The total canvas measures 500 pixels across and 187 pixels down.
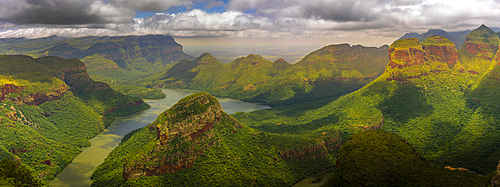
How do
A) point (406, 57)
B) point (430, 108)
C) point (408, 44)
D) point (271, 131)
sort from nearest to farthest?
point (430, 108), point (271, 131), point (406, 57), point (408, 44)

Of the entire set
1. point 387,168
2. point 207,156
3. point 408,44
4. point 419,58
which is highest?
point 408,44

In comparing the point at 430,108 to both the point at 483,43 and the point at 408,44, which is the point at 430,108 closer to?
the point at 408,44

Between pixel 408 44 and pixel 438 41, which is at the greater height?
pixel 438 41

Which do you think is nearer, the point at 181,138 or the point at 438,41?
the point at 181,138

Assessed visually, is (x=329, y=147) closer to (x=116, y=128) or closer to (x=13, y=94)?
(x=116, y=128)

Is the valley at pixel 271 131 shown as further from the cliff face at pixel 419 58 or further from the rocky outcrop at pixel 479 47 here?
the cliff face at pixel 419 58

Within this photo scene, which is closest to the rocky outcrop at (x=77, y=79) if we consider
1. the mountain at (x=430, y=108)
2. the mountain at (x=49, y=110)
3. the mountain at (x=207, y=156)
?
the mountain at (x=49, y=110)

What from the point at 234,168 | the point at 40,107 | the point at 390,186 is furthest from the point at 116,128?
the point at 390,186

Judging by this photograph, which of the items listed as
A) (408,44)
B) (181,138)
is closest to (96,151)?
(181,138)
